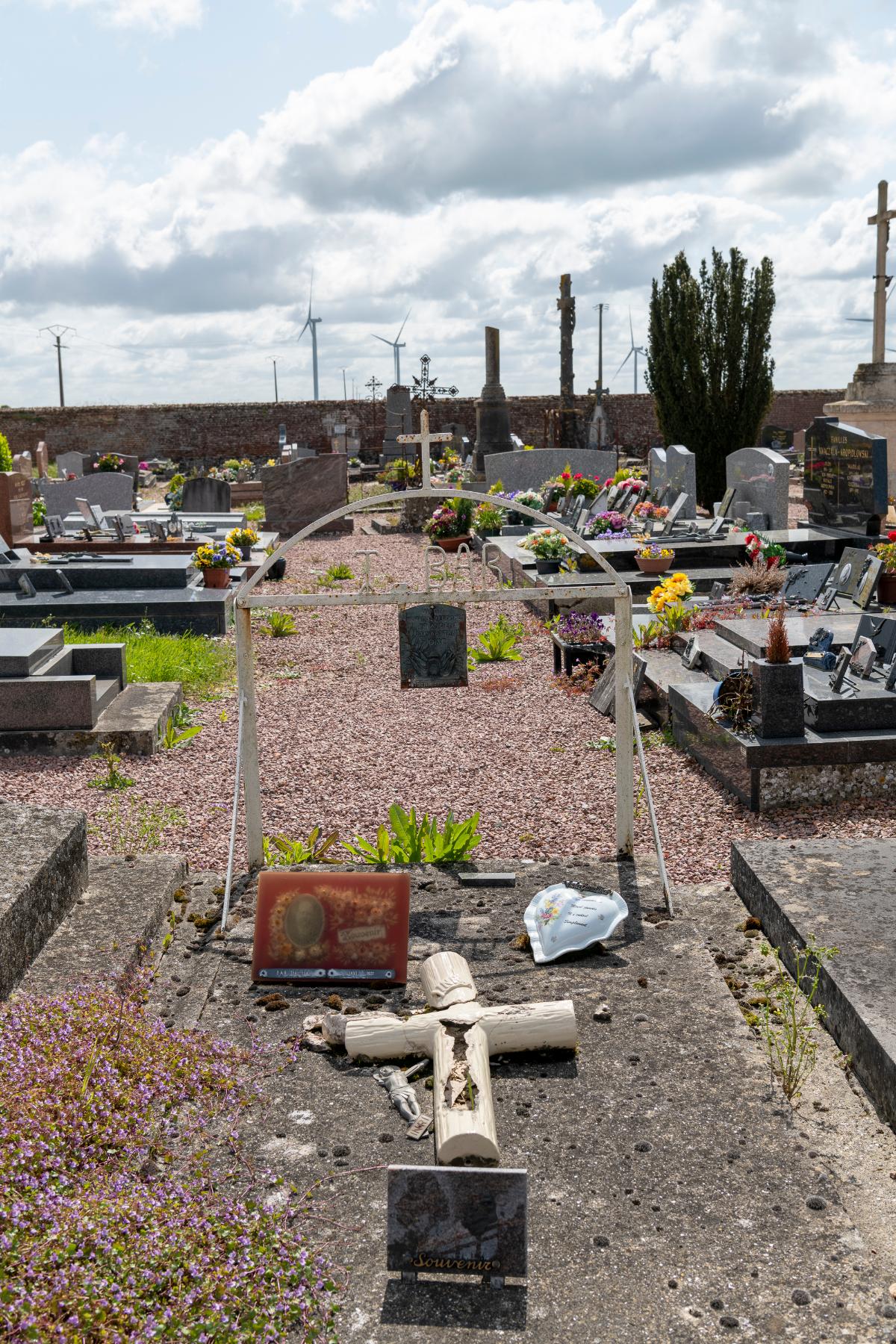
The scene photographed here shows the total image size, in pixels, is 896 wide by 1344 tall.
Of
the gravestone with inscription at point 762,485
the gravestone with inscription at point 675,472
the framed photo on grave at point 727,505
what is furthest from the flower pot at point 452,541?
the gravestone with inscription at point 762,485

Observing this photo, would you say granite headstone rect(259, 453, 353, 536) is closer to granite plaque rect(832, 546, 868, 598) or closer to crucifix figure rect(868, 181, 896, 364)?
crucifix figure rect(868, 181, 896, 364)

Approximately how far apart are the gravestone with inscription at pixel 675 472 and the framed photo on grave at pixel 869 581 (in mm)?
6008

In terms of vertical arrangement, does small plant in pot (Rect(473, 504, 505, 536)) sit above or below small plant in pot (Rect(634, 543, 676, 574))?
above

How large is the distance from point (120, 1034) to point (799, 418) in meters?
37.6

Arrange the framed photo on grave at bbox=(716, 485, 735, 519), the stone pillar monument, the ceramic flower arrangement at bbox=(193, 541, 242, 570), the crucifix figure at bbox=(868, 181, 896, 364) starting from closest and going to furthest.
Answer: the ceramic flower arrangement at bbox=(193, 541, 242, 570) < the framed photo on grave at bbox=(716, 485, 735, 519) < the crucifix figure at bbox=(868, 181, 896, 364) < the stone pillar monument

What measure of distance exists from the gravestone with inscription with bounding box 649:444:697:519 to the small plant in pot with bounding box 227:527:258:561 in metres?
5.95

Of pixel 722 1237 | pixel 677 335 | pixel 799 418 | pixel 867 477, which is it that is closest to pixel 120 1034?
pixel 722 1237

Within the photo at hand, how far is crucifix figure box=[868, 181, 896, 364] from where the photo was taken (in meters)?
19.3

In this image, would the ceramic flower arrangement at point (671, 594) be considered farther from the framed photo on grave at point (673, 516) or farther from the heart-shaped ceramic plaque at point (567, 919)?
the heart-shaped ceramic plaque at point (567, 919)

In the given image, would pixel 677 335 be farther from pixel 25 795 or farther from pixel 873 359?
pixel 25 795

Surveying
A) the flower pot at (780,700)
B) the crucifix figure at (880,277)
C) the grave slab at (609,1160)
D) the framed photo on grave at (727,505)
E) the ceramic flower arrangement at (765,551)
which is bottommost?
the grave slab at (609,1160)

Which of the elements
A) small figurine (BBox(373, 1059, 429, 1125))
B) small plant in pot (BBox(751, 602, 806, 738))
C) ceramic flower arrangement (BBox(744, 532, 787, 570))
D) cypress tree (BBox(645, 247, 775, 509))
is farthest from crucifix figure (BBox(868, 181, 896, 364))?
small figurine (BBox(373, 1059, 429, 1125))

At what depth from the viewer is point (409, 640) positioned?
5641 millimetres

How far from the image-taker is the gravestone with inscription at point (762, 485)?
15.6 meters
